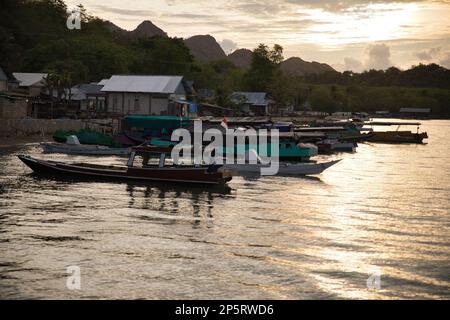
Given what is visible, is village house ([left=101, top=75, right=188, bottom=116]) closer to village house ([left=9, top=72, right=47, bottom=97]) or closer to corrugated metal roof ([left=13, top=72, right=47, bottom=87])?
village house ([left=9, top=72, right=47, bottom=97])

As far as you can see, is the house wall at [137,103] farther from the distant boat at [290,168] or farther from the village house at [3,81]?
the distant boat at [290,168]

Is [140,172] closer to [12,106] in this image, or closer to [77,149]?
[77,149]

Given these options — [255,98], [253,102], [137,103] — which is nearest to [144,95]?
[137,103]

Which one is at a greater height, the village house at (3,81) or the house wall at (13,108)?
the village house at (3,81)

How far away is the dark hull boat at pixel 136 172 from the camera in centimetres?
3419

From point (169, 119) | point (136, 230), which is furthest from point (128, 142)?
point (136, 230)

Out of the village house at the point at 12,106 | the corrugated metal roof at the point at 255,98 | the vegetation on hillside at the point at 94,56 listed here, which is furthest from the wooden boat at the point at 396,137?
the village house at the point at 12,106

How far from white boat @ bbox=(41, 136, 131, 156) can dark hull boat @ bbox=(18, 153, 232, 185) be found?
11997 millimetres

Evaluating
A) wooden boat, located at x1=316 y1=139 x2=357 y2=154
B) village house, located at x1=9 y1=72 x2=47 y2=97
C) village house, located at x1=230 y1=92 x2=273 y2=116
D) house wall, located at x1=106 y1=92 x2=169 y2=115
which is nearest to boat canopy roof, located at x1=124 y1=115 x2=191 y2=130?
house wall, located at x1=106 y1=92 x2=169 y2=115

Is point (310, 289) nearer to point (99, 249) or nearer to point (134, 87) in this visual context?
point (99, 249)

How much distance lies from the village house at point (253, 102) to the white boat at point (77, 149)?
5779 cm

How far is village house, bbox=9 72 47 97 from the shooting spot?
2899 inches

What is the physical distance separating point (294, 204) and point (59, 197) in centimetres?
1271

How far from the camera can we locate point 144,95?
73750mm
